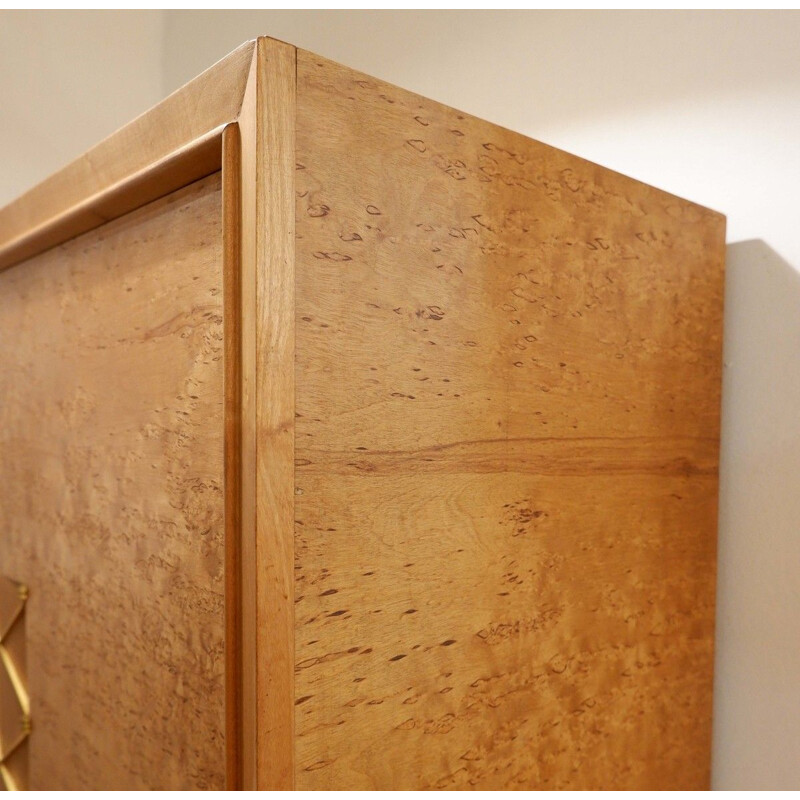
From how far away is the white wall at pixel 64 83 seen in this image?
1.55 m

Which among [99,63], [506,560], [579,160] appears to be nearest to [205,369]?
[506,560]

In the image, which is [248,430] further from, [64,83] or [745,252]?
[64,83]

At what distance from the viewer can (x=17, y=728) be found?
38.4 inches

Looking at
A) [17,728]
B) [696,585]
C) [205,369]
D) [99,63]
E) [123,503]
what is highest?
[99,63]

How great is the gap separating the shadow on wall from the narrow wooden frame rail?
69cm

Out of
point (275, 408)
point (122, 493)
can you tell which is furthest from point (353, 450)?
point (122, 493)

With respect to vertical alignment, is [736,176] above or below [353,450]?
above

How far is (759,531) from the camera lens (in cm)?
98

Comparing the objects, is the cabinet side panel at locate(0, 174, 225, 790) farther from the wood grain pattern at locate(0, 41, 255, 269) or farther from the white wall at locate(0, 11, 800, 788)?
the white wall at locate(0, 11, 800, 788)

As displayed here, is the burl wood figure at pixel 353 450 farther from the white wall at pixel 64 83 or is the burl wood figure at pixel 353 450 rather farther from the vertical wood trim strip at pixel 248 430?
the white wall at pixel 64 83

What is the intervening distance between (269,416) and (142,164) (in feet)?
0.98

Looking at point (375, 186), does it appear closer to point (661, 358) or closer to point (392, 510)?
point (392, 510)

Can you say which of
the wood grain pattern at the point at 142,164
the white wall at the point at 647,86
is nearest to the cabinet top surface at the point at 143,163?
the wood grain pattern at the point at 142,164

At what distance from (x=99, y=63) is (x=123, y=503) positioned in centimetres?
136
